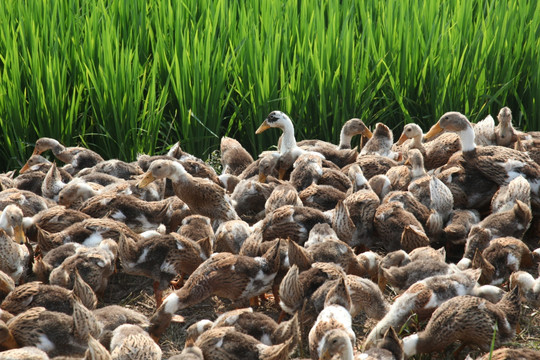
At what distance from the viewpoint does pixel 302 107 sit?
752cm

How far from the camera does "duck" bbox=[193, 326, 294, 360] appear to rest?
4039 mm

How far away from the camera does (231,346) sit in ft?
13.3

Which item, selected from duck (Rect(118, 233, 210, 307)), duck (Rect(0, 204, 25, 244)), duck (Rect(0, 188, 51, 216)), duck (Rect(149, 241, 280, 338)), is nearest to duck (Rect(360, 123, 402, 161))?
duck (Rect(149, 241, 280, 338))

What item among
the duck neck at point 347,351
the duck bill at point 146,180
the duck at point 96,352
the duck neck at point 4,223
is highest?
the duck at point 96,352

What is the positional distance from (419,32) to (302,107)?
139 centimetres

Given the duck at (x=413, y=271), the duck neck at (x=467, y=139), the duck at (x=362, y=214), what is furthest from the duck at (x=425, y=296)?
the duck neck at (x=467, y=139)

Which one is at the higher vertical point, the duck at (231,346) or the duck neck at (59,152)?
the duck at (231,346)

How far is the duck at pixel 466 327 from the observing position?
4305mm

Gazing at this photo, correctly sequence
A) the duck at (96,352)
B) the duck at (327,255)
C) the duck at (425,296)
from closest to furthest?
1. the duck at (96,352)
2. the duck at (425,296)
3. the duck at (327,255)

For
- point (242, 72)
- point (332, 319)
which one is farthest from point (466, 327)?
point (242, 72)

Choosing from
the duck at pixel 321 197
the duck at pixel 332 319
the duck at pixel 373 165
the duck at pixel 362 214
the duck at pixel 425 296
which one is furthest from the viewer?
the duck at pixel 373 165

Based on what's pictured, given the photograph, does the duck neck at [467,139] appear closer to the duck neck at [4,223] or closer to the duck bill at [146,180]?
the duck bill at [146,180]

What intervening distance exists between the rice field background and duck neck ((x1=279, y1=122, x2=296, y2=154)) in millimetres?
438

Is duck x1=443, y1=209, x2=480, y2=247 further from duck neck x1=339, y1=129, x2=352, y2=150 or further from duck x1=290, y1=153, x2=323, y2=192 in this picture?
duck neck x1=339, y1=129, x2=352, y2=150
